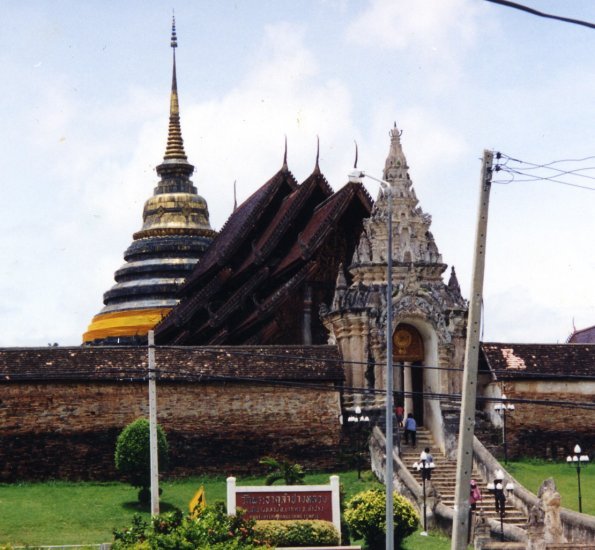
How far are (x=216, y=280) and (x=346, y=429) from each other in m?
11.5

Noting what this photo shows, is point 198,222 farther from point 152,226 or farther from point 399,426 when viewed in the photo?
point 399,426

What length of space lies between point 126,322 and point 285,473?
80.7ft

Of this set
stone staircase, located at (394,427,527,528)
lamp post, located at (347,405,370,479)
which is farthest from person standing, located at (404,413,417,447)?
lamp post, located at (347,405,370,479)

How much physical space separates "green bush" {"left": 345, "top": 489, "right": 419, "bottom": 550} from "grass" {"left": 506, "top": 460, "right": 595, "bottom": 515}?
19.0ft

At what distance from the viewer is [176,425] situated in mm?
37312

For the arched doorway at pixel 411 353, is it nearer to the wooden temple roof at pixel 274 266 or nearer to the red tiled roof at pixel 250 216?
the wooden temple roof at pixel 274 266

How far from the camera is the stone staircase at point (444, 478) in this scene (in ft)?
105

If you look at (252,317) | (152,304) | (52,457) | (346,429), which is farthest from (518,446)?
(152,304)

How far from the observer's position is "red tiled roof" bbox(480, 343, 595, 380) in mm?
39875

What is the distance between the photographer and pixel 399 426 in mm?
38125

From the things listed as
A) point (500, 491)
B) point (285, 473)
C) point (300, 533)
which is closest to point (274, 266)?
point (285, 473)

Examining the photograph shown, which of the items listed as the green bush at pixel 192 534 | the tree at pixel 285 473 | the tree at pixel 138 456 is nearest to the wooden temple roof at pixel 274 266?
the tree at pixel 285 473

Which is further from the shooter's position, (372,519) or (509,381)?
(509,381)

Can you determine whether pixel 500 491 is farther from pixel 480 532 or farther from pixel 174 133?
pixel 174 133
